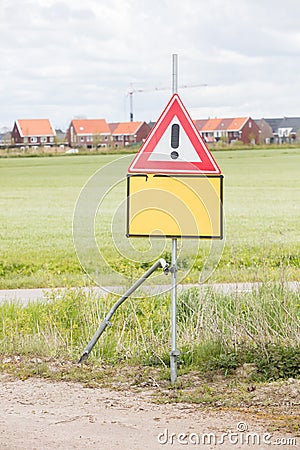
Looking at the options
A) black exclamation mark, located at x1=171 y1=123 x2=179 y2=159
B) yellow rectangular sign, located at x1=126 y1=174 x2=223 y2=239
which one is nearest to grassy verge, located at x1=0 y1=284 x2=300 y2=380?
yellow rectangular sign, located at x1=126 y1=174 x2=223 y2=239

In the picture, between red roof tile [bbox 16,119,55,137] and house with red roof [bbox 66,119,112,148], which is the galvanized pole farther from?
red roof tile [bbox 16,119,55,137]

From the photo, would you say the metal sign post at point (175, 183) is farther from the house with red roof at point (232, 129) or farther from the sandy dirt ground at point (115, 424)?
the house with red roof at point (232, 129)

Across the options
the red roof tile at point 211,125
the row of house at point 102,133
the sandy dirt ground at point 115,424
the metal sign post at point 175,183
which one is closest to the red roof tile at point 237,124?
the row of house at point 102,133

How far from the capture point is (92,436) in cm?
519

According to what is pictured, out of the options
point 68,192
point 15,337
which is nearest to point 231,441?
point 15,337

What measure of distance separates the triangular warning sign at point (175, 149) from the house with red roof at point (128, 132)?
2288 inches

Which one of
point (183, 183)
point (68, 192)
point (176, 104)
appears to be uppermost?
point (176, 104)

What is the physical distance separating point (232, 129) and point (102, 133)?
1310 centimetres

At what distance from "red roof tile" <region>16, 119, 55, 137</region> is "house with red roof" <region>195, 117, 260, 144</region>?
45.7 feet

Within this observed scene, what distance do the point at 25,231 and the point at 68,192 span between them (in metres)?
20.0

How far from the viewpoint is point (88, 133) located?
72.4 metres

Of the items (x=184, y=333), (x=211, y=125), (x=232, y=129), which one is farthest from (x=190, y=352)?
(x=232, y=129)

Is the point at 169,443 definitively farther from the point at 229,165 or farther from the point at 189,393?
the point at 229,165

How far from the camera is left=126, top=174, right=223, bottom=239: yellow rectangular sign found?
6.47 metres
